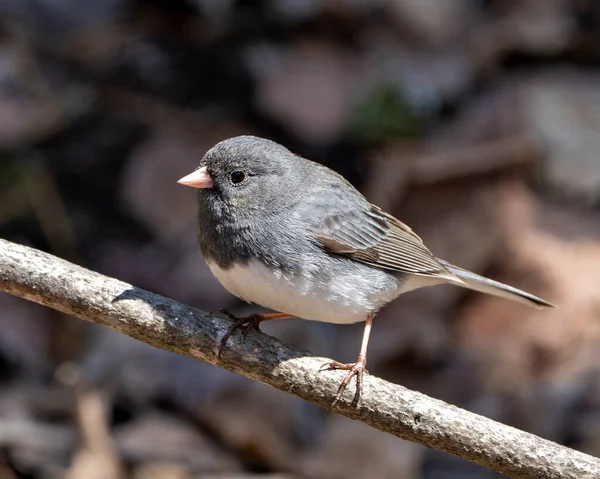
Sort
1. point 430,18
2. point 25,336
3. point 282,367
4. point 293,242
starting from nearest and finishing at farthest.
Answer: point 282,367 → point 293,242 → point 25,336 → point 430,18

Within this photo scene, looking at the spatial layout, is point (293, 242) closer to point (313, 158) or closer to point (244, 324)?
point (244, 324)

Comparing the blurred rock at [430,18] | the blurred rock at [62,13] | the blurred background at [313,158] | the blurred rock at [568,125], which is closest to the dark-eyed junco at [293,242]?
the blurred background at [313,158]

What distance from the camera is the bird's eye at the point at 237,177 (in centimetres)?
284

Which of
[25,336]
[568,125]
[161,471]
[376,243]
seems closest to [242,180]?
[376,243]

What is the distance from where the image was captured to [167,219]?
4.64m

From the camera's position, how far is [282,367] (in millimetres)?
2451

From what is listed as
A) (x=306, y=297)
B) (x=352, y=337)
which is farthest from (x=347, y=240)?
(x=352, y=337)

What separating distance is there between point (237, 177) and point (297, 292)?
1.38 feet

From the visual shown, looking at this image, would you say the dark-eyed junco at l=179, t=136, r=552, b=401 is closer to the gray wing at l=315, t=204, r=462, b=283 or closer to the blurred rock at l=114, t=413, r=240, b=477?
the gray wing at l=315, t=204, r=462, b=283

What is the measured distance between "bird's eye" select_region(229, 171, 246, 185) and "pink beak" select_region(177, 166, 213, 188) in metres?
0.07

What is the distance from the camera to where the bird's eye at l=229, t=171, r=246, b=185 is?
2842mm

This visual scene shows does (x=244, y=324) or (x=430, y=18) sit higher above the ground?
(x=430, y=18)

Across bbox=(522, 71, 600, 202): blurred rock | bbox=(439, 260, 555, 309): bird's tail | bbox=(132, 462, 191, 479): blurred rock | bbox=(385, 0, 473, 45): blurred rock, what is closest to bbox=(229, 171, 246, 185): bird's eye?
bbox=(439, 260, 555, 309): bird's tail

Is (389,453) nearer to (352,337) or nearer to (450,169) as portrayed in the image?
(352,337)
